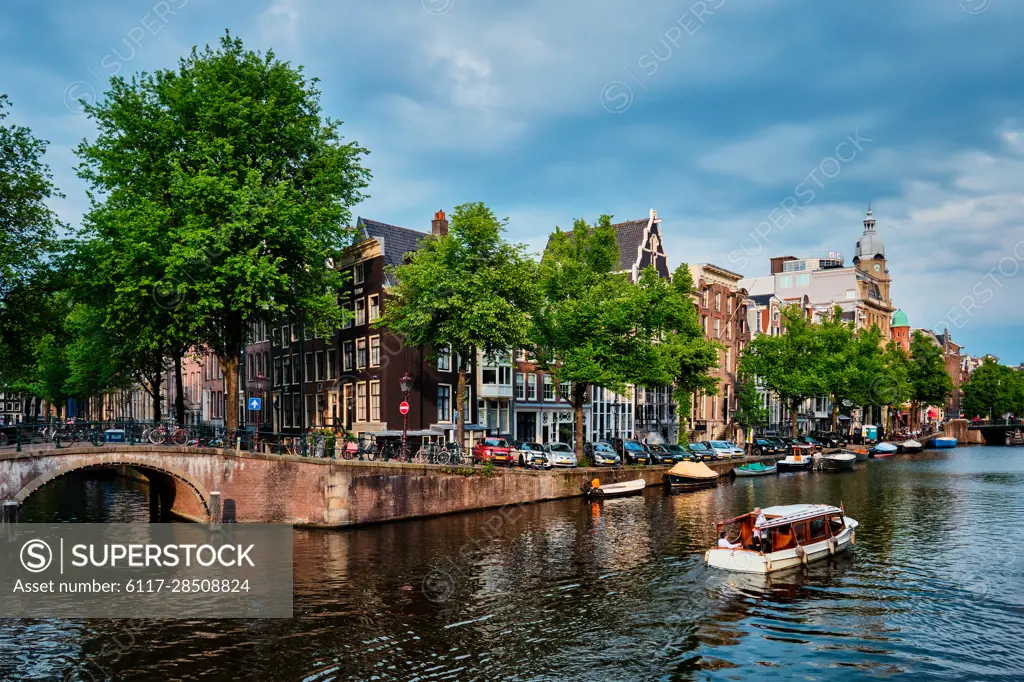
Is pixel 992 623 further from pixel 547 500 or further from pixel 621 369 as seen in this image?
pixel 621 369

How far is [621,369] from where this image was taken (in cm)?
6041

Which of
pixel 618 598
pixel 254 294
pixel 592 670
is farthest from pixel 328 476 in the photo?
pixel 592 670

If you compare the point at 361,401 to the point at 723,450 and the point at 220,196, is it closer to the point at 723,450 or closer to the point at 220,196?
the point at 220,196

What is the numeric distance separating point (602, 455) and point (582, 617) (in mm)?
35577

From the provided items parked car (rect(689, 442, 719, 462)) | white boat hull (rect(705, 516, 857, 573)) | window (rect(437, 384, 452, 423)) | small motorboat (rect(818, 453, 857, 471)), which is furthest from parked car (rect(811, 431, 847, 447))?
white boat hull (rect(705, 516, 857, 573))

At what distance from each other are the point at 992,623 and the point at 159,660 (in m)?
24.7

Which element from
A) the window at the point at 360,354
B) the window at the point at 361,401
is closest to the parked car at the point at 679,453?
the window at the point at 361,401

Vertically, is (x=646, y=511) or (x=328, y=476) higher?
(x=328, y=476)

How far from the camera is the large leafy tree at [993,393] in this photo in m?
180

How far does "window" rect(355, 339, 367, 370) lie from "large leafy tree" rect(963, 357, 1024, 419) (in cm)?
16394

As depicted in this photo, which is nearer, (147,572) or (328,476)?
(147,572)

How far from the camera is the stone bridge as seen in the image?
121 ft

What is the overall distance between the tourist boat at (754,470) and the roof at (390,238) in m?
34.0

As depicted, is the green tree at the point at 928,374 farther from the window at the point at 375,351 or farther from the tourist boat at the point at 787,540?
the tourist boat at the point at 787,540
